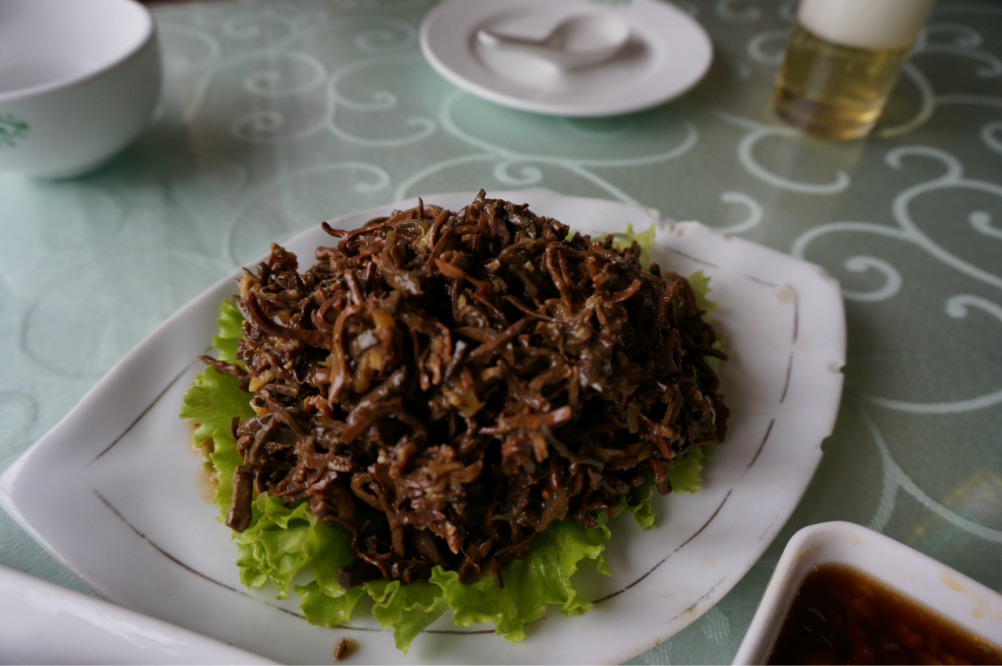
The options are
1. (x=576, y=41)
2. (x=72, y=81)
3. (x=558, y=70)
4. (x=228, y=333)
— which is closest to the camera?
(x=228, y=333)

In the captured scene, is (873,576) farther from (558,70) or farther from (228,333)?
(558,70)

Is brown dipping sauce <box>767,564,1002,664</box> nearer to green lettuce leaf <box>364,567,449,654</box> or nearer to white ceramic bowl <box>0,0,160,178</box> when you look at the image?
green lettuce leaf <box>364,567,449,654</box>

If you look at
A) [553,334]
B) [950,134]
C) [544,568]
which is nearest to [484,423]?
[553,334]

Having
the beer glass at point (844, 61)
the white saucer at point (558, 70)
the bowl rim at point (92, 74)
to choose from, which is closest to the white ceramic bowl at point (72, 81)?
the bowl rim at point (92, 74)

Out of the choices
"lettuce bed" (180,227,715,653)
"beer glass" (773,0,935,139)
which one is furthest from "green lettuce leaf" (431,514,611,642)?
"beer glass" (773,0,935,139)

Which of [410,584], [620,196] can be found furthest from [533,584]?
[620,196]

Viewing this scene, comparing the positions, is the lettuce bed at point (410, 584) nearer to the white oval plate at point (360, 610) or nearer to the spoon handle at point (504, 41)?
the white oval plate at point (360, 610)
